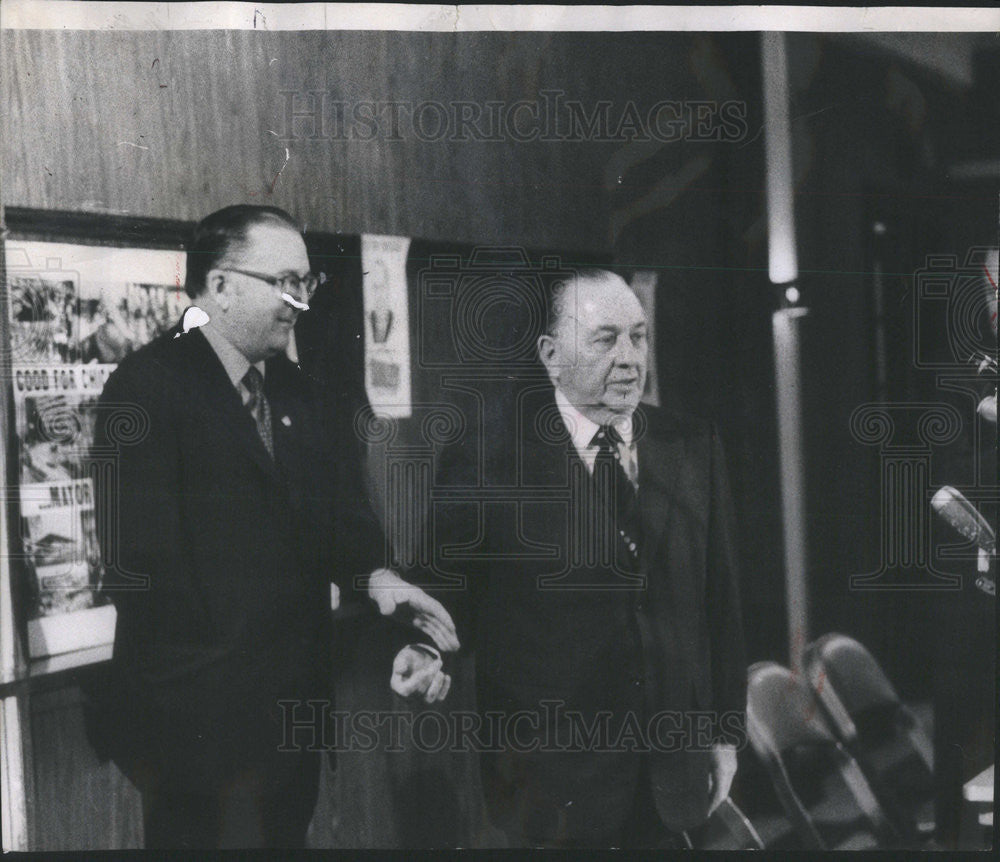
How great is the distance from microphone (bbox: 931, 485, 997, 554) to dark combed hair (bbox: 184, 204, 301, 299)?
6.27 feet

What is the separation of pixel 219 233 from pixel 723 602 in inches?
67.3

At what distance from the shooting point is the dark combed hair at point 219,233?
101 inches

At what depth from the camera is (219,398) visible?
8.44 ft

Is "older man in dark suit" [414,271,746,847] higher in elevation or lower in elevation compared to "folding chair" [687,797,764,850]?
higher

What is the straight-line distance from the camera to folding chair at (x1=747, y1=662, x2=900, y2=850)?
2.65 metres

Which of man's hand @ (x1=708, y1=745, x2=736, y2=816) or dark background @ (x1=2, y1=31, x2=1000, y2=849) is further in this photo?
man's hand @ (x1=708, y1=745, x2=736, y2=816)

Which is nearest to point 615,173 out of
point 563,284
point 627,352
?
point 563,284

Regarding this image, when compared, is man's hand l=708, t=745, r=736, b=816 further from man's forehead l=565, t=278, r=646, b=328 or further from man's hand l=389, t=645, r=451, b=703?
man's forehead l=565, t=278, r=646, b=328

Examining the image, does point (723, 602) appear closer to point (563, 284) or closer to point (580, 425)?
point (580, 425)

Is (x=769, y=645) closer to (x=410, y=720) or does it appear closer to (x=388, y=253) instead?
(x=410, y=720)

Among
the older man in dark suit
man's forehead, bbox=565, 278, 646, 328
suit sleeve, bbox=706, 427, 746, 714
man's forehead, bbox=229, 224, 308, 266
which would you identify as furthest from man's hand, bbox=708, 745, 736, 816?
man's forehead, bbox=229, 224, 308, 266

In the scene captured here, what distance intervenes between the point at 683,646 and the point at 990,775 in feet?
3.14

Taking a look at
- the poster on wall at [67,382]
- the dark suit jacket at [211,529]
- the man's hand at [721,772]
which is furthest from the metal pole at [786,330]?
the poster on wall at [67,382]

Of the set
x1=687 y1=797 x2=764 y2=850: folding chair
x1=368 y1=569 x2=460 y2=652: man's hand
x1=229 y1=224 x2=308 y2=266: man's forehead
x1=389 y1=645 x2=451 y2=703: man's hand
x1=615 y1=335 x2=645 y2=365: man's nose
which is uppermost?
x1=229 y1=224 x2=308 y2=266: man's forehead
